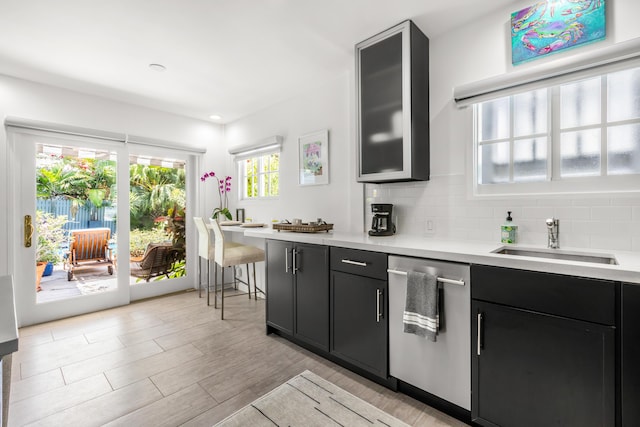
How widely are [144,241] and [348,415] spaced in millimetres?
3513

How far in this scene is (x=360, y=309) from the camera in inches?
83.4

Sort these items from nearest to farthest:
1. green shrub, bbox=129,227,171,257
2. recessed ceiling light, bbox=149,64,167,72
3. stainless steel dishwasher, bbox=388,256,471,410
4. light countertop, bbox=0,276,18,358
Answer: light countertop, bbox=0,276,18,358 → stainless steel dishwasher, bbox=388,256,471,410 → recessed ceiling light, bbox=149,64,167,72 → green shrub, bbox=129,227,171,257

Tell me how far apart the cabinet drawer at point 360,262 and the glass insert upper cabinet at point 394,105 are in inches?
25.6

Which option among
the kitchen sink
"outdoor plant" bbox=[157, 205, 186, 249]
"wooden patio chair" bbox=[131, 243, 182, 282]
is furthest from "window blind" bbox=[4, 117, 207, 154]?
the kitchen sink

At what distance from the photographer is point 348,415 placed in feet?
5.68

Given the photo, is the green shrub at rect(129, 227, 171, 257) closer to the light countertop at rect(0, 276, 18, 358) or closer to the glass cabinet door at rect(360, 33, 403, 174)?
the light countertop at rect(0, 276, 18, 358)

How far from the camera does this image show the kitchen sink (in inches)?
64.2

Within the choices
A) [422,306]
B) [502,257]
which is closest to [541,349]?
[502,257]

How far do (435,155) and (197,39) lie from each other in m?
2.12

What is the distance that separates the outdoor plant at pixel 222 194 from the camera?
432 centimetres

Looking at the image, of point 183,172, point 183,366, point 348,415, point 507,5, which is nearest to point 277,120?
point 183,172

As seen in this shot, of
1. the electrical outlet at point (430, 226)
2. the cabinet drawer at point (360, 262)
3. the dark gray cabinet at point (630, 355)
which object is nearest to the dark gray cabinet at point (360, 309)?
the cabinet drawer at point (360, 262)

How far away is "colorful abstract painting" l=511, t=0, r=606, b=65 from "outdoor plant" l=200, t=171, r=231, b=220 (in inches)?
143

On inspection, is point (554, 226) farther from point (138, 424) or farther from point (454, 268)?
point (138, 424)
